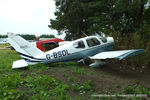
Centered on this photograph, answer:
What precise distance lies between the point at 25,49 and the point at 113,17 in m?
9.89

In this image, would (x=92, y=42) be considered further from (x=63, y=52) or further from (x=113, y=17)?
(x=113, y=17)

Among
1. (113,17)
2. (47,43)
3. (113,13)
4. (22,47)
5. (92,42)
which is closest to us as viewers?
(22,47)

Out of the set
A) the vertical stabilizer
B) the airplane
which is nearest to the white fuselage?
the vertical stabilizer

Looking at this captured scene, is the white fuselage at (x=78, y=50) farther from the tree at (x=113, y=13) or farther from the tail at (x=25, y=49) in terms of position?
the tree at (x=113, y=13)

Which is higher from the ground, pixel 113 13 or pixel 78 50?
pixel 113 13

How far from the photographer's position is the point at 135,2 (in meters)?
11.8

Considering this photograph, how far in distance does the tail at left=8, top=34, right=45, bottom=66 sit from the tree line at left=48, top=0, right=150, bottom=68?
16.2ft

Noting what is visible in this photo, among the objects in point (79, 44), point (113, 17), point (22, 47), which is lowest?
point (79, 44)

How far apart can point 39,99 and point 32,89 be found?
78 centimetres

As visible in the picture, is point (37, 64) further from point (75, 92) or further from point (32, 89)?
point (75, 92)

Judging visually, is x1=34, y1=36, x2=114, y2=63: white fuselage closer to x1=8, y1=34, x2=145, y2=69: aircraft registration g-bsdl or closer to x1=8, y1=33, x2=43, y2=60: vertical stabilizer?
x1=8, y1=34, x2=145, y2=69: aircraft registration g-bsdl

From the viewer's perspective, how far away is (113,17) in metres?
14.6

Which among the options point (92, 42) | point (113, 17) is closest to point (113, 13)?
point (113, 17)

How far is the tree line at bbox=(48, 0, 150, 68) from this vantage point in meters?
9.74
